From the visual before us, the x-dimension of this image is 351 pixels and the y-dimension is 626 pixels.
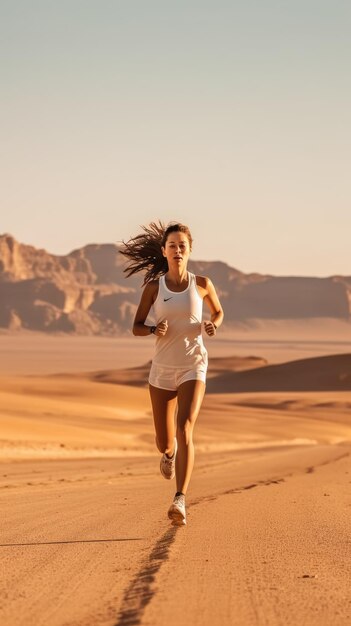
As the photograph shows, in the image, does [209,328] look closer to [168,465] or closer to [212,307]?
[212,307]

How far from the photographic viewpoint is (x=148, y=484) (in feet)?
40.8

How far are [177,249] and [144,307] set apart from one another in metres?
0.47

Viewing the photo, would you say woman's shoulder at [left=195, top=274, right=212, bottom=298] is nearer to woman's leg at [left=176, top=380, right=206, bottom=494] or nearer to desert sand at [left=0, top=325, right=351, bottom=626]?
woman's leg at [left=176, top=380, right=206, bottom=494]

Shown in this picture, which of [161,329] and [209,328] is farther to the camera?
[209,328]

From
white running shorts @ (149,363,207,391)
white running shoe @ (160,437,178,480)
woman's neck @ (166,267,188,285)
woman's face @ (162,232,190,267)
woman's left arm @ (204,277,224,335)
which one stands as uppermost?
woman's face @ (162,232,190,267)

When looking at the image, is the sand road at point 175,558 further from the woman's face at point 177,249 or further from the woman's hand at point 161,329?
the woman's face at point 177,249

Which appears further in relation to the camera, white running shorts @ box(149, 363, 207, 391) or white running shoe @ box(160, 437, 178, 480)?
white running shoe @ box(160, 437, 178, 480)

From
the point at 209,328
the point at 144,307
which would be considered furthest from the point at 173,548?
the point at 144,307

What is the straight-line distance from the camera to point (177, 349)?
25.0 ft

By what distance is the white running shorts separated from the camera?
7602mm

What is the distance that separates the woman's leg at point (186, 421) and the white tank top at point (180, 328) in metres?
0.16

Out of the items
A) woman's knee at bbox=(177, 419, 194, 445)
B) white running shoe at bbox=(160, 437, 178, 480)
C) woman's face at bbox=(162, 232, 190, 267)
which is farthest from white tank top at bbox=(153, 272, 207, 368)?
white running shoe at bbox=(160, 437, 178, 480)

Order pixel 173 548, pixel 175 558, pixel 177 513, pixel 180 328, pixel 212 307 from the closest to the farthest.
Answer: pixel 175 558 → pixel 173 548 → pixel 177 513 → pixel 180 328 → pixel 212 307

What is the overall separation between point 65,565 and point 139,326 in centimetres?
264
